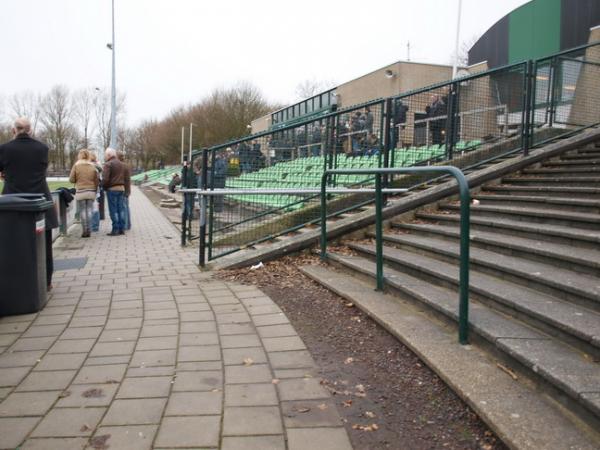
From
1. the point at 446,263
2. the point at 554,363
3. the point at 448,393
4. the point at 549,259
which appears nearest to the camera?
the point at 554,363

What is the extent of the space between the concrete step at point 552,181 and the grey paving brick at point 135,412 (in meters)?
5.11

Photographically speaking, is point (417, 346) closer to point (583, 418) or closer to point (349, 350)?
point (349, 350)

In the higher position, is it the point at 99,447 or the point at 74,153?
the point at 74,153

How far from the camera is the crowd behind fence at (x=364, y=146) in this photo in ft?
23.9

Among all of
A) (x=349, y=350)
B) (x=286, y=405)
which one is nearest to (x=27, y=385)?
(x=286, y=405)

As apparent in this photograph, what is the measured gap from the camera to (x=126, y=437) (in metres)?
2.55

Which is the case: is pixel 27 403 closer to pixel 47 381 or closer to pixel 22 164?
pixel 47 381

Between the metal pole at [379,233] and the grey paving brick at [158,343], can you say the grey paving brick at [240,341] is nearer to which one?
the grey paving brick at [158,343]

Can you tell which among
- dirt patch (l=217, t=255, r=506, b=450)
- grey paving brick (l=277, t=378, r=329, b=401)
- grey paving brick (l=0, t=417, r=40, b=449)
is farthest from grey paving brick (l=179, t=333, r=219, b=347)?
grey paving brick (l=0, t=417, r=40, b=449)

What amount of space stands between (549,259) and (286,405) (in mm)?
2590

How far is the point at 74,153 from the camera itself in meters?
64.6

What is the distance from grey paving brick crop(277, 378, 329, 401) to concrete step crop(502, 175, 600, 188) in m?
4.26

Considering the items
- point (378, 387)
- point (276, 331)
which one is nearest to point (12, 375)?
point (276, 331)

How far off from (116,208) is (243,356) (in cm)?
813
